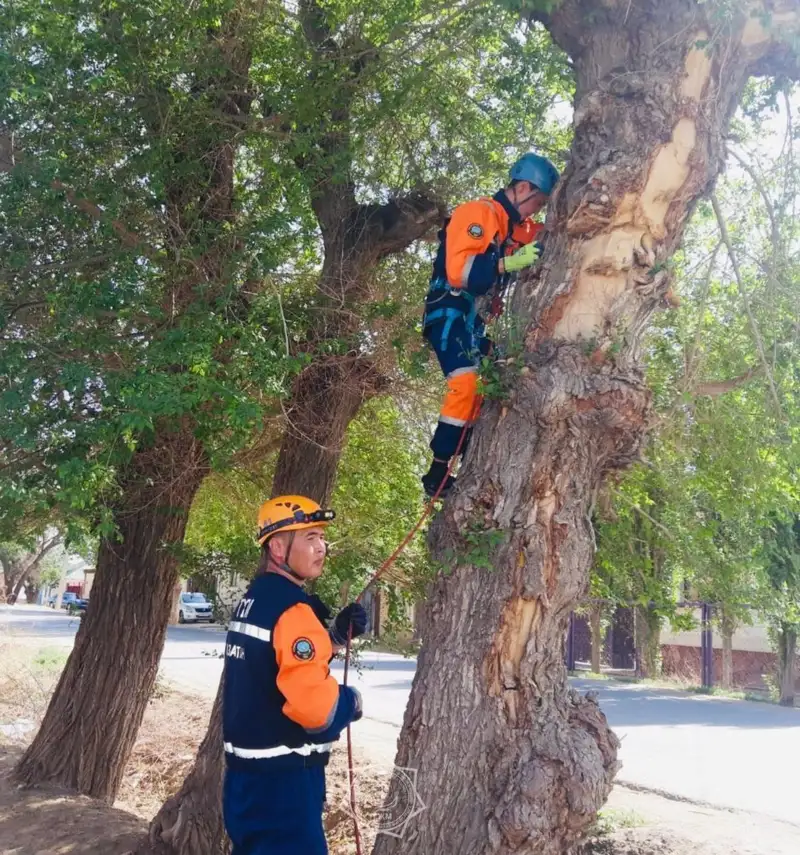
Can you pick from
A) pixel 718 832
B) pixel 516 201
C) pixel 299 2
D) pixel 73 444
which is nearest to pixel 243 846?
pixel 73 444

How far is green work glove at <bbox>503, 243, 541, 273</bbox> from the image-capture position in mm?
4211

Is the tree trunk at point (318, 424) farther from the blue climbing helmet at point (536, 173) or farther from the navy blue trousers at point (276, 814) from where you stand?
the navy blue trousers at point (276, 814)

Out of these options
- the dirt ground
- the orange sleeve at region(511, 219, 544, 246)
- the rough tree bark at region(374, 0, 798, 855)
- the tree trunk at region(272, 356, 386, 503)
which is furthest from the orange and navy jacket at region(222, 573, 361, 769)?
the dirt ground

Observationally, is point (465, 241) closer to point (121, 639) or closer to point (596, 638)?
point (121, 639)

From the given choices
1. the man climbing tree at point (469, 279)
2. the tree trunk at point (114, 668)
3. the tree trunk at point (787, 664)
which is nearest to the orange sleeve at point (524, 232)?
the man climbing tree at point (469, 279)

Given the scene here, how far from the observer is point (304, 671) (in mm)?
3303

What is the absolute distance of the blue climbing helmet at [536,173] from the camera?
4.83 m

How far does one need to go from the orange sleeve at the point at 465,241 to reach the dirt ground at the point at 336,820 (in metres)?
4.41

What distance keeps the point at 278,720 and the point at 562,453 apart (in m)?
1.61

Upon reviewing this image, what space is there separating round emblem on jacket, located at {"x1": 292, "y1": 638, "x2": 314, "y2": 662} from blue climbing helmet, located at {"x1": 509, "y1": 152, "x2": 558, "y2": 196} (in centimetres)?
278

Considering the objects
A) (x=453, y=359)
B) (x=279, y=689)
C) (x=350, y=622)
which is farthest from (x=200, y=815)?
(x=453, y=359)

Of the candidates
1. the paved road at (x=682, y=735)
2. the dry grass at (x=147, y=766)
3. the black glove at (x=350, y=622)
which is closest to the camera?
the black glove at (x=350, y=622)

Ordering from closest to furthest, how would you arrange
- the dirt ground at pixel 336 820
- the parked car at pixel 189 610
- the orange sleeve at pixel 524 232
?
the orange sleeve at pixel 524 232, the dirt ground at pixel 336 820, the parked car at pixel 189 610

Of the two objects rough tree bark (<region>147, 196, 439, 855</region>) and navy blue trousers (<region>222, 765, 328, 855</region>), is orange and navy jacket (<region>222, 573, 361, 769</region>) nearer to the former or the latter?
navy blue trousers (<region>222, 765, 328, 855</region>)
